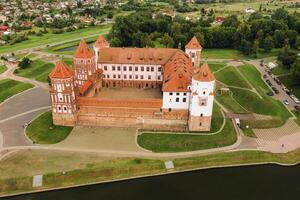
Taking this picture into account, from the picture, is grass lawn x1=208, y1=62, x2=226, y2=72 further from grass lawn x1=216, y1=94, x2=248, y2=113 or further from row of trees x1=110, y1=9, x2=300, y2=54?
grass lawn x1=216, y1=94, x2=248, y2=113

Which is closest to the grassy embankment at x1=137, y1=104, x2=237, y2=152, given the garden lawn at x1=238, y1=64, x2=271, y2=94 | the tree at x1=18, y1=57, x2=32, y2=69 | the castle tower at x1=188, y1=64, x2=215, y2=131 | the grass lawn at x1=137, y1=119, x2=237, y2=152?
the grass lawn at x1=137, y1=119, x2=237, y2=152

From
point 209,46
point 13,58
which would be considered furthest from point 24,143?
point 209,46

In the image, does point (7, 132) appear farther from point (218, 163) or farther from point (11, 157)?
point (218, 163)

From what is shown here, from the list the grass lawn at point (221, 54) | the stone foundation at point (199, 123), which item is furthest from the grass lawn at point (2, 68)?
the stone foundation at point (199, 123)

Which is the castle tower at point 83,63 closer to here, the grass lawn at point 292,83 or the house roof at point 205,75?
the house roof at point 205,75

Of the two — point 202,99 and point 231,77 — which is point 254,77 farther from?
point 202,99
